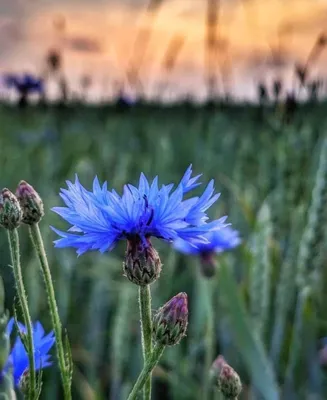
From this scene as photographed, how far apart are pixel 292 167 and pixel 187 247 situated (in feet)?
0.82

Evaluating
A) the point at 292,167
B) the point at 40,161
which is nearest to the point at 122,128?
the point at 40,161

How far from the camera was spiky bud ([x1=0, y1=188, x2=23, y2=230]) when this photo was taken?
1.85ft

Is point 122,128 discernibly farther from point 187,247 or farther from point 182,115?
point 187,247

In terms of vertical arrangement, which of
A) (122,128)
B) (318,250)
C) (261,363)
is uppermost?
(122,128)

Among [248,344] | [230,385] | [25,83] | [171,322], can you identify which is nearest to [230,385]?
[230,385]

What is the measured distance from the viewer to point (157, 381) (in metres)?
1.87

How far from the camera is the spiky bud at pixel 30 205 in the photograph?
0.61 meters

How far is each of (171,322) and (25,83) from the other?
3.03m

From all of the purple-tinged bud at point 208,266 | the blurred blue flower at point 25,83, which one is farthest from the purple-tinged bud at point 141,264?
the blurred blue flower at point 25,83

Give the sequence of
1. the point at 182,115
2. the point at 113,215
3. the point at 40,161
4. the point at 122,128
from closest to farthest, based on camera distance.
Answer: the point at 113,215 < the point at 40,161 < the point at 122,128 < the point at 182,115

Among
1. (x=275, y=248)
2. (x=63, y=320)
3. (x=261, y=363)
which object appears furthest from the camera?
(x=63, y=320)

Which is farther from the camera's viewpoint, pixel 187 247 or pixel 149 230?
pixel 187 247

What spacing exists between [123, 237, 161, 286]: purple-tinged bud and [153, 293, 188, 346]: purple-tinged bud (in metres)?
0.03

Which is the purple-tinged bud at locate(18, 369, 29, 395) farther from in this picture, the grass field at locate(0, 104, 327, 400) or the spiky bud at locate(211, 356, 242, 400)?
the grass field at locate(0, 104, 327, 400)
